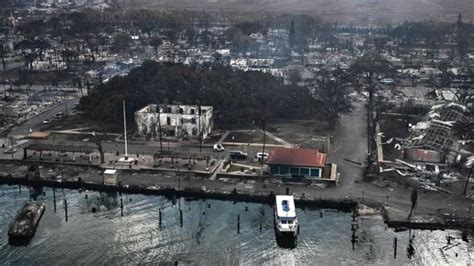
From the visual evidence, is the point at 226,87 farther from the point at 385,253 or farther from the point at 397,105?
the point at 385,253

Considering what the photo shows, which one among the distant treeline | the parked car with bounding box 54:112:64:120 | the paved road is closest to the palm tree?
the distant treeline

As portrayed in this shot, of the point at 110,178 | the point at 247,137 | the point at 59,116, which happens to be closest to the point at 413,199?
the point at 247,137

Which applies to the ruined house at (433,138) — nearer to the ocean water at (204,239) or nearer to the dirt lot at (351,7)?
the ocean water at (204,239)

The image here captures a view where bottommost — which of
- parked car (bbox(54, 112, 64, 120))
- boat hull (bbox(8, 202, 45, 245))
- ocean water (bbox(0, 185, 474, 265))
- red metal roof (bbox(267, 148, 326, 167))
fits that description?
ocean water (bbox(0, 185, 474, 265))

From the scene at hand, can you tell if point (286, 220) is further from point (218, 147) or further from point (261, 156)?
point (218, 147)

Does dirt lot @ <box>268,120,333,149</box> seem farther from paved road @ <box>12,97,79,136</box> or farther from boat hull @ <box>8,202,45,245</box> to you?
paved road @ <box>12,97,79,136</box>

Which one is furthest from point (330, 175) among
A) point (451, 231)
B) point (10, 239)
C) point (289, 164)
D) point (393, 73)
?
point (393, 73)
